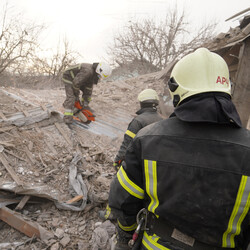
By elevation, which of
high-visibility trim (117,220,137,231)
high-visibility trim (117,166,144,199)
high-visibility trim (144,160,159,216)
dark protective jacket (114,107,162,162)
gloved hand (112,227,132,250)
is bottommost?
gloved hand (112,227,132,250)

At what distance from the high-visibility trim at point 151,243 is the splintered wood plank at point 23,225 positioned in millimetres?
2200

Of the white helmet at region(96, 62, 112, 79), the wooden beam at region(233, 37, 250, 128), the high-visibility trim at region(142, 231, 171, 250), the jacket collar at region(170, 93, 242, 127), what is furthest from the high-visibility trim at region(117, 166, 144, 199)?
the white helmet at region(96, 62, 112, 79)

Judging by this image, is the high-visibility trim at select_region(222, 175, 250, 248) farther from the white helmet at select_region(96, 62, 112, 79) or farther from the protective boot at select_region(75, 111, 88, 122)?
the protective boot at select_region(75, 111, 88, 122)

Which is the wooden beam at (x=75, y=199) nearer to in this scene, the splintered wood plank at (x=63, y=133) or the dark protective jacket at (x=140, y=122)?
the dark protective jacket at (x=140, y=122)

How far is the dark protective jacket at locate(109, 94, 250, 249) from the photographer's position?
1.04 metres

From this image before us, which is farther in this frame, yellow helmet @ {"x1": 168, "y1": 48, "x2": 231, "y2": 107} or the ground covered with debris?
the ground covered with debris

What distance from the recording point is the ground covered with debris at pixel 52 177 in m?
3.03

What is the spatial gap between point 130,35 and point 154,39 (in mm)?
2284

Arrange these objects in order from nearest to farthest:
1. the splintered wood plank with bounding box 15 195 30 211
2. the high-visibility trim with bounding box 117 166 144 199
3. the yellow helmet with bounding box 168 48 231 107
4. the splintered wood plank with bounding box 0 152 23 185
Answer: the yellow helmet with bounding box 168 48 231 107
the high-visibility trim with bounding box 117 166 144 199
the splintered wood plank with bounding box 15 195 30 211
the splintered wood plank with bounding box 0 152 23 185

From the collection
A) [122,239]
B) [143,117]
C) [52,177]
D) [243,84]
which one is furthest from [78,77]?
[122,239]

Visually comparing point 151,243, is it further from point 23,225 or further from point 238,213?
point 23,225

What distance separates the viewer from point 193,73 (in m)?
1.20

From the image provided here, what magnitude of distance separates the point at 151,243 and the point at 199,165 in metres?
0.62

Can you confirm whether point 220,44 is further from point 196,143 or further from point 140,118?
point 196,143
